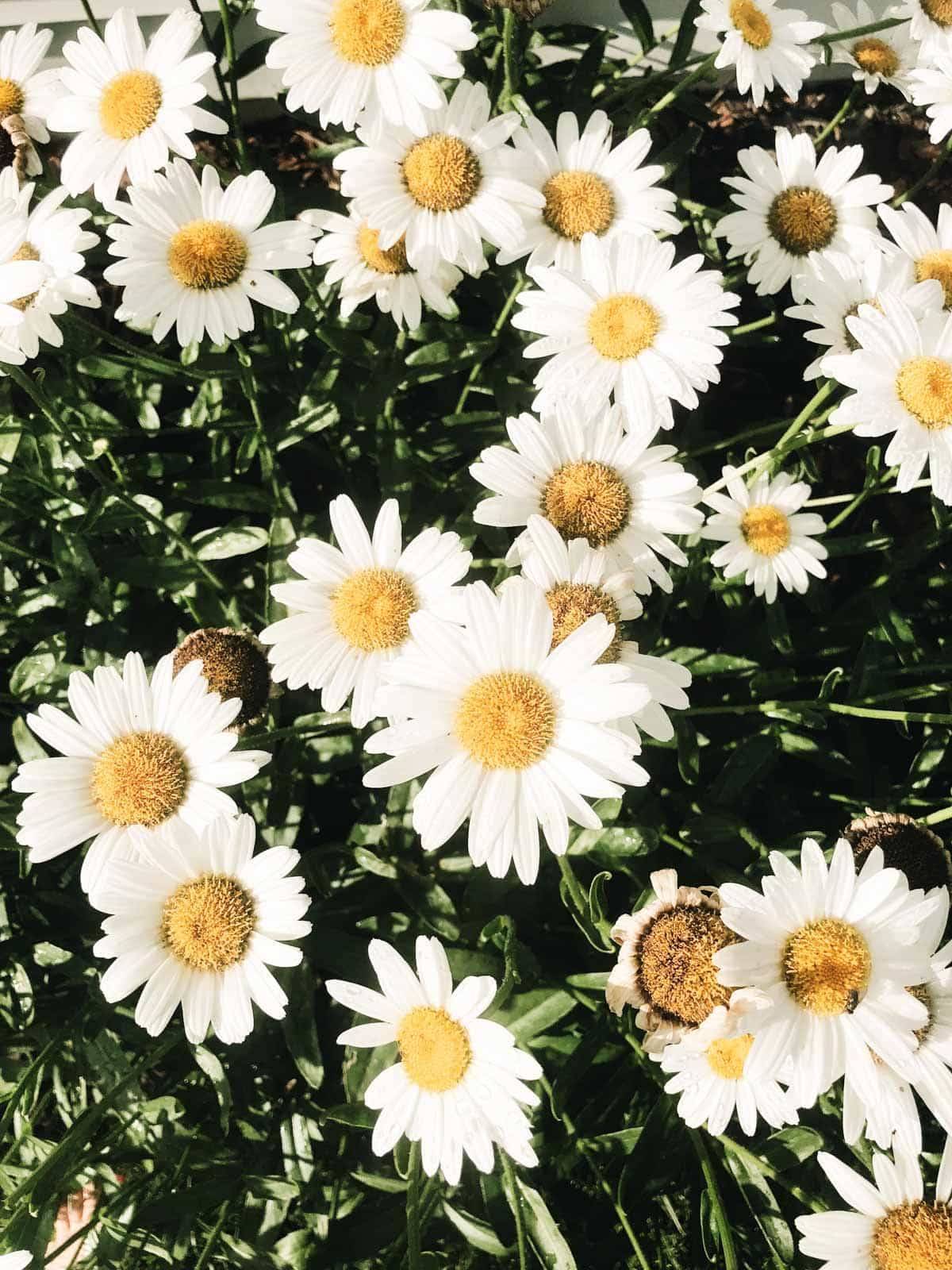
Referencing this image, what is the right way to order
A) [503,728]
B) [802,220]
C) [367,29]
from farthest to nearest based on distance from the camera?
[802,220] < [367,29] < [503,728]

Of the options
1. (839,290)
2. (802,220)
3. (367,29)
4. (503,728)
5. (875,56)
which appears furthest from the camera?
(875,56)

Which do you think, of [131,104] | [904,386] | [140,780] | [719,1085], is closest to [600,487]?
[904,386]

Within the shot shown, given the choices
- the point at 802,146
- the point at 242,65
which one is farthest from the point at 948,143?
the point at 242,65

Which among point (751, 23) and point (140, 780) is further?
point (751, 23)

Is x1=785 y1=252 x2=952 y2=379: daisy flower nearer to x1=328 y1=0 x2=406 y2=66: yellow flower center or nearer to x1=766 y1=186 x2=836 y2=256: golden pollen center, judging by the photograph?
x1=766 y1=186 x2=836 y2=256: golden pollen center

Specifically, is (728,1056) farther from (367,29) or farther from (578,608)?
(367,29)

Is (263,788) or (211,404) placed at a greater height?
(211,404)

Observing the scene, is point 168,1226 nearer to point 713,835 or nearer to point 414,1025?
point 414,1025

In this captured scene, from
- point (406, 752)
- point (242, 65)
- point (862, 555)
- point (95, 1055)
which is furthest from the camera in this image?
A: point (862, 555)
